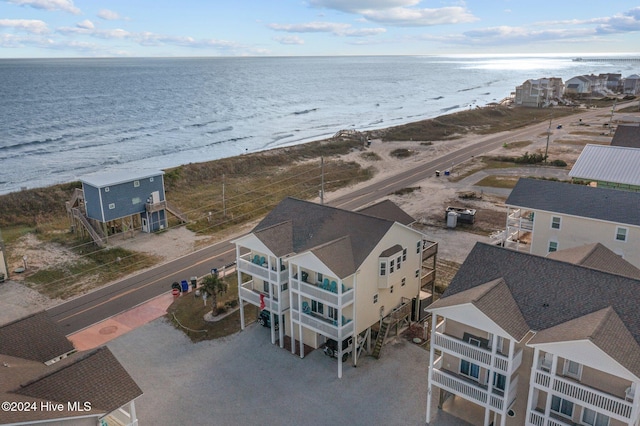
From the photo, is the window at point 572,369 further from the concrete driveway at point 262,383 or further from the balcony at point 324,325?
the balcony at point 324,325

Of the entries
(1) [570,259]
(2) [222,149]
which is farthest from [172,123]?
(1) [570,259]

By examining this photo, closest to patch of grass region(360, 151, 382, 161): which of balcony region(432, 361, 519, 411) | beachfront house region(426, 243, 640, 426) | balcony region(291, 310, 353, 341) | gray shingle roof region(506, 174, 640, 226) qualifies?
gray shingle roof region(506, 174, 640, 226)

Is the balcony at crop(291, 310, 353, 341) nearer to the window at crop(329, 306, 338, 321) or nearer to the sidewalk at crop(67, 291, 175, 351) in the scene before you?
the window at crop(329, 306, 338, 321)

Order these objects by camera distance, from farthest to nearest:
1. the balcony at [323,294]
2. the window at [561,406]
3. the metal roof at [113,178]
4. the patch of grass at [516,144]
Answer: the patch of grass at [516,144] → the metal roof at [113,178] → the balcony at [323,294] → the window at [561,406]

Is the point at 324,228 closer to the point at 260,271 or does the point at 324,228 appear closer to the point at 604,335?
the point at 260,271

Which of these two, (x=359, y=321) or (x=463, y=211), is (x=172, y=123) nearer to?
(x=463, y=211)

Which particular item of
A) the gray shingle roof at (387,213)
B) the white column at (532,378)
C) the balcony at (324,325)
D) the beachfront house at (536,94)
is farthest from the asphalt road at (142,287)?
the beachfront house at (536,94)

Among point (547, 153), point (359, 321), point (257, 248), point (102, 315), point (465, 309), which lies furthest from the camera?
point (547, 153)
